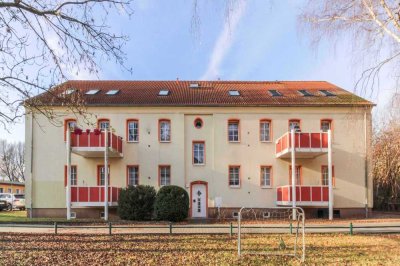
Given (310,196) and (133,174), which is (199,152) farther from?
(310,196)

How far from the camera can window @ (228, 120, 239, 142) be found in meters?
30.0

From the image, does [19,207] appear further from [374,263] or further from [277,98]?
[374,263]

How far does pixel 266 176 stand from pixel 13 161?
71.7 meters

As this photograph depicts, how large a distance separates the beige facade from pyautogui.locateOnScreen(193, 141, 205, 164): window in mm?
277

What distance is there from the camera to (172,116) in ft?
97.7

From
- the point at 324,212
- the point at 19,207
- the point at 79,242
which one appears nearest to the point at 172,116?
the point at 324,212

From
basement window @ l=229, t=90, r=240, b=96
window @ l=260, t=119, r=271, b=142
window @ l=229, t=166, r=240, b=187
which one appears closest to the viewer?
window @ l=229, t=166, r=240, b=187

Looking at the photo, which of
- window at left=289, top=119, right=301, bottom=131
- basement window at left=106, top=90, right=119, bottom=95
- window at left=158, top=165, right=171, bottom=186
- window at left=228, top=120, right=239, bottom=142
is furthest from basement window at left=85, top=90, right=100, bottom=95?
window at left=289, top=119, right=301, bottom=131

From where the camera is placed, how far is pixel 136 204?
82.8 feet

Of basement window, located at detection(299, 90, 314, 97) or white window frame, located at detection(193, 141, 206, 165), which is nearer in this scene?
white window frame, located at detection(193, 141, 206, 165)

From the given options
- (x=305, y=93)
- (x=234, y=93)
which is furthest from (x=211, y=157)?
(x=305, y=93)

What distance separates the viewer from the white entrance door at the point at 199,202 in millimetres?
29438

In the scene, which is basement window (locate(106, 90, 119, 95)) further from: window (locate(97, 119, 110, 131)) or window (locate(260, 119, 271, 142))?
window (locate(260, 119, 271, 142))

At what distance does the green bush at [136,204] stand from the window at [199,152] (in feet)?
17.0
